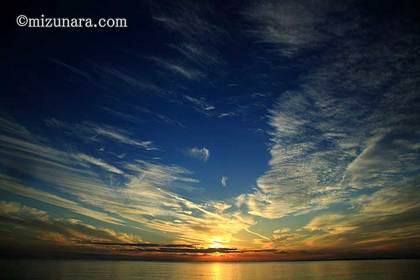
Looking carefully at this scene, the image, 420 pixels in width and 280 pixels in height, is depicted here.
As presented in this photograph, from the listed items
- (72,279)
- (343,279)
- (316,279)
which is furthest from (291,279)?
(72,279)

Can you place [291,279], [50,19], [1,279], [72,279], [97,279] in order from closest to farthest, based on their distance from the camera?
[50,19] → [1,279] → [72,279] → [97,279] → [291,279]

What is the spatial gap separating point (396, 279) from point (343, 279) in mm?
12127

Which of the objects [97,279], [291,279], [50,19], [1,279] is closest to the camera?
[50,19]

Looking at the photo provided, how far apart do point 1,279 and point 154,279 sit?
37.5 m

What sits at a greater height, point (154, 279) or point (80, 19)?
point (80, 19)

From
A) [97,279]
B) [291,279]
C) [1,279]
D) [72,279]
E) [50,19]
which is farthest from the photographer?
[291,279]

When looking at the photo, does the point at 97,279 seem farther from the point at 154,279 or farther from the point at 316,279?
the point at 316,279

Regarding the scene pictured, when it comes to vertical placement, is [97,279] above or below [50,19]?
below

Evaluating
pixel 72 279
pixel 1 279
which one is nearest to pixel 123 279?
pixel 72 279

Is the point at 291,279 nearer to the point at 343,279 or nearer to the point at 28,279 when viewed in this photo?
the point at 343,279

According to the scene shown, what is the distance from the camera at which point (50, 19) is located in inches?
870

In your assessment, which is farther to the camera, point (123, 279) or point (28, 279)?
point (123, 279)

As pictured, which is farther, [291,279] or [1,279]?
[291,279]

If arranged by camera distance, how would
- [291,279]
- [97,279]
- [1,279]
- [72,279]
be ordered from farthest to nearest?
1. [291,279]
2. [97,279]
3. [72,279]
4. [1,279]
